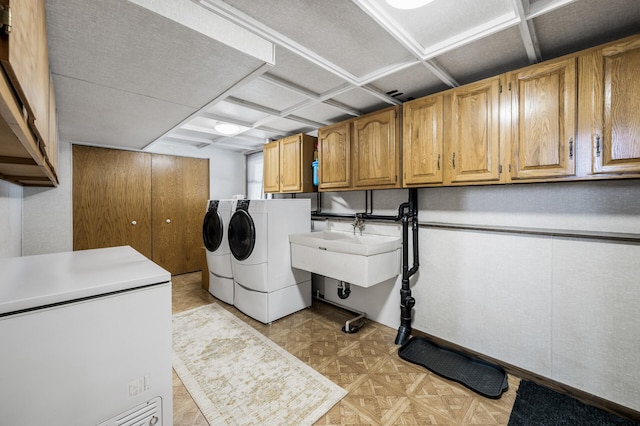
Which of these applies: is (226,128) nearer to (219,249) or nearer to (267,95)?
(267,95)

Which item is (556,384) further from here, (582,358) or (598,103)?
(598,103)

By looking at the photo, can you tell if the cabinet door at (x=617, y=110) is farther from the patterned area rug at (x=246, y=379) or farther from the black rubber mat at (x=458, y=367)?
the patterned area rug at (x=246, y=379)

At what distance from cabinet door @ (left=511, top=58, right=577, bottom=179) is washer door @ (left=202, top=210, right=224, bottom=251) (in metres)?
3.25

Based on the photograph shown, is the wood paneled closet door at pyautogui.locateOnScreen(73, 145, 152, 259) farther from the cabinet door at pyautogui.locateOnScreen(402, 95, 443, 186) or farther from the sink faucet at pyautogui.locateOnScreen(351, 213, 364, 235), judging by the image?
the cabinet door at pyautogui.locateOnScreen(402, 95, 443, 186)

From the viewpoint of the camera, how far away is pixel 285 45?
1670 millimetres

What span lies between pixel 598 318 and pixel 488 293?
65 cm

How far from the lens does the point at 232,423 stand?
1635 millimetres

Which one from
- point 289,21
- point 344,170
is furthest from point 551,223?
point 289,21

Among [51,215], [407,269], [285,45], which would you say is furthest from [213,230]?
[285,45]

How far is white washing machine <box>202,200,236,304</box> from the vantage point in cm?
347

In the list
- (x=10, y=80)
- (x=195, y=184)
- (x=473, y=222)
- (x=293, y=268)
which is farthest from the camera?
(x=195, y=184)

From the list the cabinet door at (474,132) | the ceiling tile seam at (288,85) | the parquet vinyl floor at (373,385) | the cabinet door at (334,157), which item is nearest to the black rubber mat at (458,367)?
the parquet vinyl floor at (373,385)

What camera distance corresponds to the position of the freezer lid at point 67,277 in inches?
33.9

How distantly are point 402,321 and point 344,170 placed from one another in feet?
5.64
